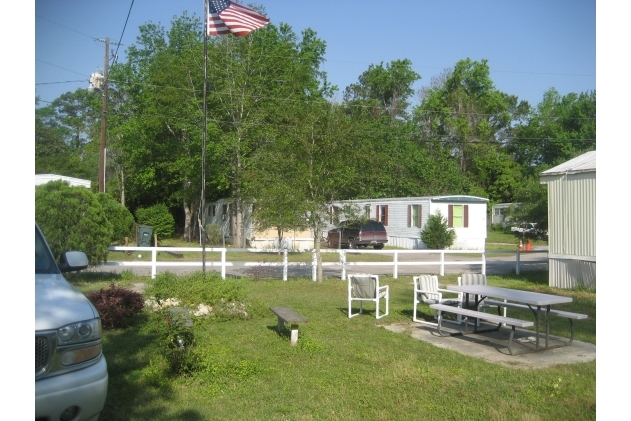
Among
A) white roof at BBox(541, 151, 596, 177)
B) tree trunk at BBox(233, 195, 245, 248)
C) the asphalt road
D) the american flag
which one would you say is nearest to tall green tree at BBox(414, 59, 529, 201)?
tree trunk at BBox(233, 195, 245, 248)

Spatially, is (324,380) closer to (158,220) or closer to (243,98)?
(243,98)

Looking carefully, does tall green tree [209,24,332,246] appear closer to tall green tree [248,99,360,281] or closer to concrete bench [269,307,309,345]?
tall green tree [248,99,360,281]

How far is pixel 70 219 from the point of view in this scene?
14.1 meters

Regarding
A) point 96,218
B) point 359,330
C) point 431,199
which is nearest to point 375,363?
point 359,330

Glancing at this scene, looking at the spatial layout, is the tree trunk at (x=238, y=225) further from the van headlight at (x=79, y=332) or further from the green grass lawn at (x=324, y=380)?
the van headlight at (x=79, y=332)

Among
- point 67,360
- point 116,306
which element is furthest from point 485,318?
point 67,360

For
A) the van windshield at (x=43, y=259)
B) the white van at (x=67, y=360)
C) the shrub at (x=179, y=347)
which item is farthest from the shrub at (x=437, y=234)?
the white van at (x=67, y=360)

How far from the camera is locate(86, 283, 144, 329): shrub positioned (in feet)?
30.0

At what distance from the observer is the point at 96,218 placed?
1445 cm

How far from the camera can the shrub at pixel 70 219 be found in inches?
546

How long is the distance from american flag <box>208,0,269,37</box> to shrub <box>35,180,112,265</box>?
4969mm

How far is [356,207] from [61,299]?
11.6 meters

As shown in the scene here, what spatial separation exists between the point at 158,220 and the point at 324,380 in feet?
100

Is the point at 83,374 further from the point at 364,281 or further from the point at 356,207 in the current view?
the point at 356,207
